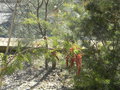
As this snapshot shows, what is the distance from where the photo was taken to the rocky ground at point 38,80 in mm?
4305

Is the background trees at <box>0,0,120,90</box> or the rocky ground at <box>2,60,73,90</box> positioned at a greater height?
the background trees at <box>0,0,120,90</box>

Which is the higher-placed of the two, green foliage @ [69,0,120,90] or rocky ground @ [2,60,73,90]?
green foliage @ [69,0,120,90]

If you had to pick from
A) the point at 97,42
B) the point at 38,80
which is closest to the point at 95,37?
the point at 97,42

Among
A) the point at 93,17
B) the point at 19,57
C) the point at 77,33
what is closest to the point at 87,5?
the point at 93,17

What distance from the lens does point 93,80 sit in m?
3.71

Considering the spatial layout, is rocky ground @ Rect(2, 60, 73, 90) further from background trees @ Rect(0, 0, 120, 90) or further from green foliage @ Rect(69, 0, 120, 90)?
green foliage @ Rect(69, 0, 120, 90)

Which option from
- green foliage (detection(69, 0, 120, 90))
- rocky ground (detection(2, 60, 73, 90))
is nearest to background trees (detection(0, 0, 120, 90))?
green foliage (detection(69, 0, 120, 90))

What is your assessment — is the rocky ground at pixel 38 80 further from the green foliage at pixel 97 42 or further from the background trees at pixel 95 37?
the green foliage at pixel 97 42

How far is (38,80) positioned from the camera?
4512mm

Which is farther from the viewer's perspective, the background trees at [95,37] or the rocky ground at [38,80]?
the rocky ground at [38,80]

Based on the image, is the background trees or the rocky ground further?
the rocky ground

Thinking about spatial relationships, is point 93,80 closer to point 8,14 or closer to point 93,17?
point 93,17

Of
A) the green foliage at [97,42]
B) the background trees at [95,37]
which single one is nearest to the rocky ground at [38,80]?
the background trees at [95,37]

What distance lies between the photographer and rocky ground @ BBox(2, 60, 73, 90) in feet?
14.1
